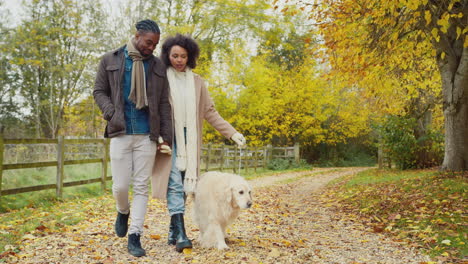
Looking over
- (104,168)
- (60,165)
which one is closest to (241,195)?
(60,165)

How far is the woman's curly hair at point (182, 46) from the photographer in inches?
152

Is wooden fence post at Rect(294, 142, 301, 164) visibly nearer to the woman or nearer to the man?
the woman

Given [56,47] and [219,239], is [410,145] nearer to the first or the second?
[219,239]

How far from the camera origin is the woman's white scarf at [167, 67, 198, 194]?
12.5ft

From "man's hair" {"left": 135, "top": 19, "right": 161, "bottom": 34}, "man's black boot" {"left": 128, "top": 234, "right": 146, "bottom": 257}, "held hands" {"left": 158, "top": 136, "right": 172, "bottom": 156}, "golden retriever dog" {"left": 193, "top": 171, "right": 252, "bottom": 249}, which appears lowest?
"man's black boot" {"left": 128, "top": 234, "right": 146, "bottom": 257}

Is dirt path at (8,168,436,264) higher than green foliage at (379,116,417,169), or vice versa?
green foliage at (379,116,417,169)

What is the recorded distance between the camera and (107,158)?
9.07 meters

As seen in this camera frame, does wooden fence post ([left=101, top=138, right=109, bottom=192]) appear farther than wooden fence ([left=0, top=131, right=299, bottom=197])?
Yes

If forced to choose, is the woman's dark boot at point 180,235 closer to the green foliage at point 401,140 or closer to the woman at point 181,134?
the woman at point 181,134

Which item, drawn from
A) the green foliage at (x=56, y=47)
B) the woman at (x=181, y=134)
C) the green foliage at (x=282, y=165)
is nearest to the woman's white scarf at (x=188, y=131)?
the woman at (x=181, y=134)

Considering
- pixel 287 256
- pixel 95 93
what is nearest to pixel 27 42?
pixel 95 93

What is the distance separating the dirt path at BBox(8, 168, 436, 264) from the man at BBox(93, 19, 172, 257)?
1.52 ft

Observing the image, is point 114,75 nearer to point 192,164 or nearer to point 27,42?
point 192,164

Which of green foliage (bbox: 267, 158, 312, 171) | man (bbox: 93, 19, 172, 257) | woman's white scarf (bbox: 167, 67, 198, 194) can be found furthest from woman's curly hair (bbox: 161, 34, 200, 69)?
green foliage (bbox: 267, 158, 312, 171)
